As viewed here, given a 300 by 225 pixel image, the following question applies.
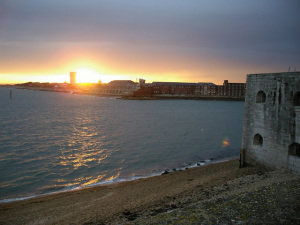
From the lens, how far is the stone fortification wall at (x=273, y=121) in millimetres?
11266

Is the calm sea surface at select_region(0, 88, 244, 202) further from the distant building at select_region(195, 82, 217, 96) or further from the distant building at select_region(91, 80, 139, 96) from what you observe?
the distant building at select_region(91, 80, 139, 96)

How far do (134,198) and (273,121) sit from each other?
301 inches

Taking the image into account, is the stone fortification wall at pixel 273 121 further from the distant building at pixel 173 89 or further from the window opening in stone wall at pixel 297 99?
the distant building at pixel 173 89

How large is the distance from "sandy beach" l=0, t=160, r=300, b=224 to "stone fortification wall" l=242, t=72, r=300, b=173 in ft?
2.30

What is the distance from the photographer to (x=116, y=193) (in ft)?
42.1

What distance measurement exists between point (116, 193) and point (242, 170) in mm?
6922

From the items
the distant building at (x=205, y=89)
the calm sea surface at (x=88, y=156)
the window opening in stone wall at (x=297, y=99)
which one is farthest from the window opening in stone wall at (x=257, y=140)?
the distant building at (x=205, y=89)

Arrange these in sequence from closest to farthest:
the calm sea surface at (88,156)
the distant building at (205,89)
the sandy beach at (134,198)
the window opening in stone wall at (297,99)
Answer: the sandy beach at (134,198) → the window opening in stone wall at (297,99) → the calm sea surface at (88,156) → the distant building at (205,89)

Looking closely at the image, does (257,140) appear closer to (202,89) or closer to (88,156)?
(88,156)

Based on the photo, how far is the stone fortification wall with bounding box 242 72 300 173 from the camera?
1127 centimetres

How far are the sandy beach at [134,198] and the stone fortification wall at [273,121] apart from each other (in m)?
0.70

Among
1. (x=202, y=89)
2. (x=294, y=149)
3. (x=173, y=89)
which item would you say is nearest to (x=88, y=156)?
(x=294, y=149)

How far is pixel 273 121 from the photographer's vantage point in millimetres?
12188

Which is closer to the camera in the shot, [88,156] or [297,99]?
[297,99]
